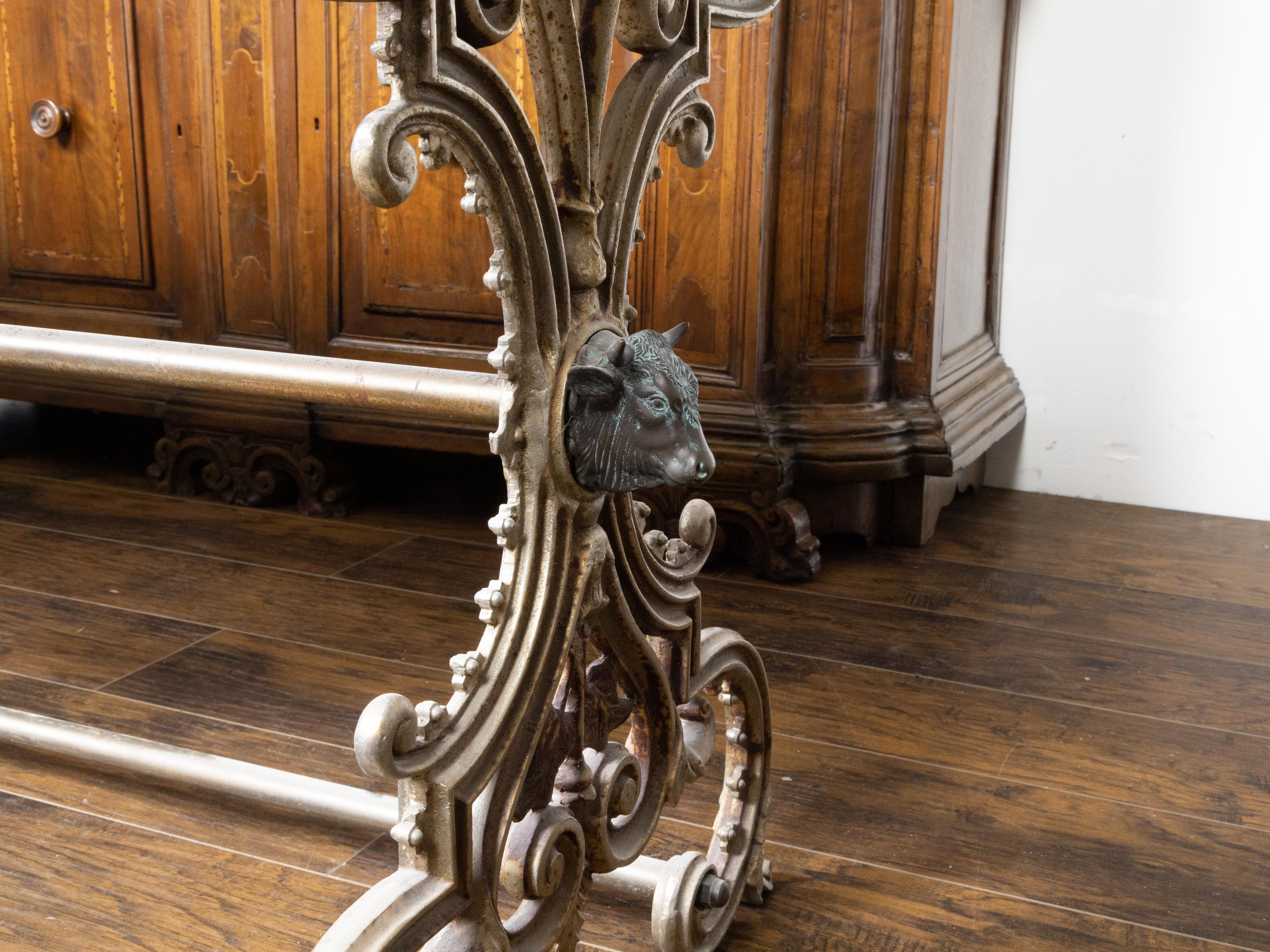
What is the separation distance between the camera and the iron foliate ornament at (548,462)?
63cm

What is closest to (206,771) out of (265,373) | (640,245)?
(265,373)

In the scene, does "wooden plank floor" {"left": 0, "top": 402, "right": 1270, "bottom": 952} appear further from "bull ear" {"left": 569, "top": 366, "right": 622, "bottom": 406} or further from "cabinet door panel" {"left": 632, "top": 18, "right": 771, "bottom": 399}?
"bull ear" {"left": 569, "top": 366, "right": 622, "bottom": 406}

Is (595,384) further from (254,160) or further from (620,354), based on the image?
(254,160)

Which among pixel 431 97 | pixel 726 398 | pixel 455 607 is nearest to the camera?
pixel 431 97

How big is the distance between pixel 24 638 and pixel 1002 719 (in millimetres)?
1197

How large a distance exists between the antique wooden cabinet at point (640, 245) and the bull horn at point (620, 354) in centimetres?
111

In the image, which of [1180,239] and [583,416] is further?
[1180,239]

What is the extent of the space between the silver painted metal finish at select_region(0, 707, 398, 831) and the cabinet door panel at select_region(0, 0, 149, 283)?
3.80ft

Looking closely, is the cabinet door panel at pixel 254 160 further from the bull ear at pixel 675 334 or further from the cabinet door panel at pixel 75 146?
the bull ear at pixel 675 334

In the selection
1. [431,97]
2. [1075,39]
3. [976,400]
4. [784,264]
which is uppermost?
[1075,39]

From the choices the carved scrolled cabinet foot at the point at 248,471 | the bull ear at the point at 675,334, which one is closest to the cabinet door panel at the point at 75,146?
the carved scrolled cabinet foot at the point at 248,471

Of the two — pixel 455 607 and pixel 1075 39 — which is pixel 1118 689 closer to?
pixel 455 607

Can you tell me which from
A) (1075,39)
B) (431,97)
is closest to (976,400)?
(1075,39)

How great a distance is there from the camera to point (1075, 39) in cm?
222
